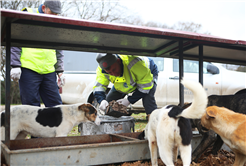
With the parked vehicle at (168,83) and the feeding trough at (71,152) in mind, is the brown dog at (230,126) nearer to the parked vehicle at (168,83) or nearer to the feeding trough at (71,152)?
the feeding trough at (71,152)

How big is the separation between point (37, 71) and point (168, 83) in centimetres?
449

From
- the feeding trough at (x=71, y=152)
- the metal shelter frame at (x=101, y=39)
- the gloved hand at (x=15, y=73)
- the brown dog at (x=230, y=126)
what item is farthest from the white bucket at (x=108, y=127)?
the brown dog at (x=230, y=126)

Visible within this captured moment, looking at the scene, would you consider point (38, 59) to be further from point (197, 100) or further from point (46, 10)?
point (197, 100)

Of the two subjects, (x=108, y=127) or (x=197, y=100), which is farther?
(x=108, y=127)

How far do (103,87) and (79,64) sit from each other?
3156mm

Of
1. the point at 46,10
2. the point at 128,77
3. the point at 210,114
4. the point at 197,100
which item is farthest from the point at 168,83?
the point at 197,100

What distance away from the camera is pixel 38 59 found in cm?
375

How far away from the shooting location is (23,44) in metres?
3.59

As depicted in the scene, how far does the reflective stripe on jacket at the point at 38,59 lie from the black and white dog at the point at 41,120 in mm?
719

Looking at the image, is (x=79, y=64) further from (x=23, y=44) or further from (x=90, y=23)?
(x=90, y=23)

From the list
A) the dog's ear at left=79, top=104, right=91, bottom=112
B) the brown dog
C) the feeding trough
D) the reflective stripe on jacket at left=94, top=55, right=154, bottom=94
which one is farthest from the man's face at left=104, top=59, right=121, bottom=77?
the brown dog

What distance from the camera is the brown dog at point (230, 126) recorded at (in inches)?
95.5

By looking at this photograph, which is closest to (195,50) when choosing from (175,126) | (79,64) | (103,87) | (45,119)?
(103,87)

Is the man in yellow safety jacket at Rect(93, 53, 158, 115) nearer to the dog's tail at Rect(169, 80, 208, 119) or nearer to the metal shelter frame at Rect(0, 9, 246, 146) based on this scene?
the metal shelter frame at Rect(0, 9, 246, 146)
